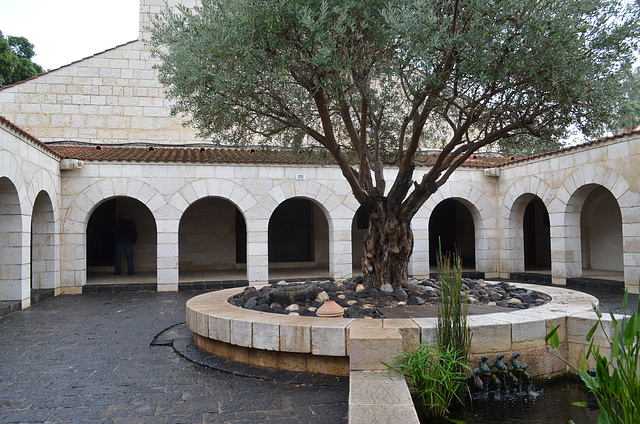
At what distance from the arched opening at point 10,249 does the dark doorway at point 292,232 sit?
24.4 feet

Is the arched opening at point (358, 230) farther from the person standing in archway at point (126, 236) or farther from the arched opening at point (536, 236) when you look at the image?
the person standing in archway at point (126, 236)

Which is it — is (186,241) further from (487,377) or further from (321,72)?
(487,377)

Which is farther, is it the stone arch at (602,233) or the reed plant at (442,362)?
the stone arch at (602,233)

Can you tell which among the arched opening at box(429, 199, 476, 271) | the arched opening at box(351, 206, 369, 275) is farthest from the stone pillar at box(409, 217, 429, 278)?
the arched opening at box(429, 199, 476, 271)

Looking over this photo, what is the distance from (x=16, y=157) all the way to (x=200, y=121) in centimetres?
380

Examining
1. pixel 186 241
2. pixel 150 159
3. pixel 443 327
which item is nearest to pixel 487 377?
pixel 443 327

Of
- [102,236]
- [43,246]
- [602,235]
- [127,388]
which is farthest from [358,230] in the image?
[127,388]

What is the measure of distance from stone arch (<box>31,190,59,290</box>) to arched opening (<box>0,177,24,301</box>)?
1.81 metres

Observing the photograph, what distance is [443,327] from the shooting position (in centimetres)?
407

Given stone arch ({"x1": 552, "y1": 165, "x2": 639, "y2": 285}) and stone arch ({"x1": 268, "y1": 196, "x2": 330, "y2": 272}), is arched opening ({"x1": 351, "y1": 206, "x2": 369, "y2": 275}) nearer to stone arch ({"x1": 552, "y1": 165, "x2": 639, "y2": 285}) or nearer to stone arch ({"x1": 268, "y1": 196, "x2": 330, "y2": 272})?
stone arch ({"x1": 268, "y1": 196, "x2": 330, "y2": 272})

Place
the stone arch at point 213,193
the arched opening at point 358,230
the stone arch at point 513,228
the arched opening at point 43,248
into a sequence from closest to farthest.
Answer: the arched opening at point 43,248 → the stone arch at point 213,193 → the stone arch at point 513,228 → the arched opening at point 358,230

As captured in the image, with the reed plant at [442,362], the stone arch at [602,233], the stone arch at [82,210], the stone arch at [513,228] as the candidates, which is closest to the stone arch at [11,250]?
the stone arch at [82,210]

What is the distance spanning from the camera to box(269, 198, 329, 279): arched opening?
595 inches

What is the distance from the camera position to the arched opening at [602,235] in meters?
12.5
